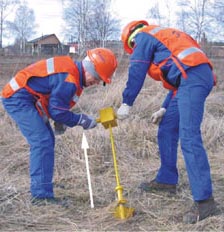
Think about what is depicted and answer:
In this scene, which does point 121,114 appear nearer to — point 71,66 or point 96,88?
point 71,66

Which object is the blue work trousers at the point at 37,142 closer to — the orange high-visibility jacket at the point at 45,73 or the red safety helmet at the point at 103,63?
the orange high-visibility jacket at the point at 45,73

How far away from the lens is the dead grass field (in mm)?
4039

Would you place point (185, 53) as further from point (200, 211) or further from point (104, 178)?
point (104, 178)

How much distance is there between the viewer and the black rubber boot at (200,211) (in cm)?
394

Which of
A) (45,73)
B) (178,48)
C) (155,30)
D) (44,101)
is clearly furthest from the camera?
(44,101)

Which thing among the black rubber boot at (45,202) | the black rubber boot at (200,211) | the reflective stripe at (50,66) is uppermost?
the reflective stripe at (50,66)

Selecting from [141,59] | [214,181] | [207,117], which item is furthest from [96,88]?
[141,59]

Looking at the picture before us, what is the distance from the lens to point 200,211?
13.0 ft

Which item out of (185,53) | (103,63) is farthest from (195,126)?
(103,63)

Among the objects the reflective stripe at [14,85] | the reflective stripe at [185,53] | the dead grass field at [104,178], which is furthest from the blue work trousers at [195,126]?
the reflective stripe at [14,85]

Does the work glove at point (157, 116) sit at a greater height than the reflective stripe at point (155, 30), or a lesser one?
lesser

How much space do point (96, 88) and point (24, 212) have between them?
19.0 feet

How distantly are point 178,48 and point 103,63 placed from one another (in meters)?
0.71

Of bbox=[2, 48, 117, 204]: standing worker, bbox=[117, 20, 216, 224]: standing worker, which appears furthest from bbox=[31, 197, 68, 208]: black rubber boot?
bbox=[117, 20, 216, 224]: standing worker
